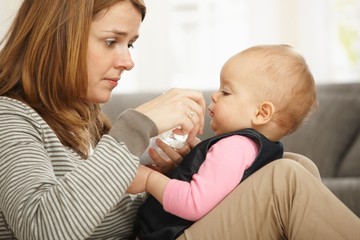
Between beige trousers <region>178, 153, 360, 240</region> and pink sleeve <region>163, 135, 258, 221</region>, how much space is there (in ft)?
0.10

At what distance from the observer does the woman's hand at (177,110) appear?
1317mm

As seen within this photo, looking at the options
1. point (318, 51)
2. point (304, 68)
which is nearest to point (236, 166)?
point (304, 68)

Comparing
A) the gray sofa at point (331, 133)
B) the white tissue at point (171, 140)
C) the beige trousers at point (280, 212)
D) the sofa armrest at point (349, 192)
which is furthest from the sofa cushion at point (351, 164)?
the beige trousers at point (280, 212)

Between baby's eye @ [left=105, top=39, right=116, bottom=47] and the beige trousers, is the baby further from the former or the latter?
baby's eye @ [left=105, top=39, right=116, bottom=47]

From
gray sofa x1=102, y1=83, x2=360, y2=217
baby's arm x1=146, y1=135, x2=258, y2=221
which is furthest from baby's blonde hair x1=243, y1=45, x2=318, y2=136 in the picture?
gray sofa x1=102, y1=83, x2=360, y2=217

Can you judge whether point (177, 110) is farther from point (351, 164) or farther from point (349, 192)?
point (351, 164)

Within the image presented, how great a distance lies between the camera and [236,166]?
1446 millimetres

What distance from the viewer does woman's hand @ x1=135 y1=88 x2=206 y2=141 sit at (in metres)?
1.32

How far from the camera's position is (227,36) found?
4117mm

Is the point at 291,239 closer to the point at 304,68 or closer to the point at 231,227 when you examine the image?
the point at 231,227

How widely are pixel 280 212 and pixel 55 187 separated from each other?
51 centimetres

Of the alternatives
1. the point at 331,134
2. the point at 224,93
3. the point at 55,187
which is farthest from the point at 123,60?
the point at 331,134

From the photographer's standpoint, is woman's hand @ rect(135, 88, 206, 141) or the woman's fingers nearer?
woman's hand @ rect(135, 88, 206, 141)

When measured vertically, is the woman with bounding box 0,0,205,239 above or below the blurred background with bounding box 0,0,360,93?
above
